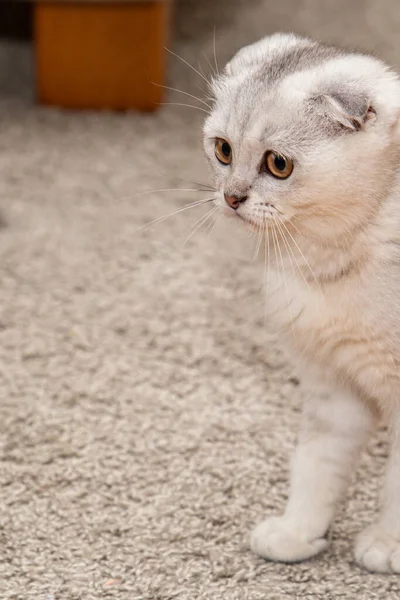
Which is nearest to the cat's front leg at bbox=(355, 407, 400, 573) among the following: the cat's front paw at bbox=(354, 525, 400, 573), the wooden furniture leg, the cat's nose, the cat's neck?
the cat's front paw at bbox=(354, 525, 400, 573)

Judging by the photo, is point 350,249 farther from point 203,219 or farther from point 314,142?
point 203,219

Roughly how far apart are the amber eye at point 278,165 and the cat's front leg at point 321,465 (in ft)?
1.06

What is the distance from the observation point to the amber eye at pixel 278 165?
112 centimetres

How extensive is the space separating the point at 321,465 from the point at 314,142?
462 millimetres

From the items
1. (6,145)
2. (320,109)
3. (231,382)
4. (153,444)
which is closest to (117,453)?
(153,444)

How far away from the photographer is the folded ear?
3.54ft

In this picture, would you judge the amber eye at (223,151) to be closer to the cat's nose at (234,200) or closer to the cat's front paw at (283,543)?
the cat's nose at (234,200)

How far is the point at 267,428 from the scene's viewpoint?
5.16ft

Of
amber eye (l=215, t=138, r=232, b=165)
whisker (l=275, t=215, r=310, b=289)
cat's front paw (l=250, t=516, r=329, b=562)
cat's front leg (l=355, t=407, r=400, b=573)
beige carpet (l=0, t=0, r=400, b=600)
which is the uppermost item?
amber eye (l=215, t=138, r=232, b=165)

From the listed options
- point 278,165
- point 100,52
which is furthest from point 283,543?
point 100,52

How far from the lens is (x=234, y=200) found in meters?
1.16

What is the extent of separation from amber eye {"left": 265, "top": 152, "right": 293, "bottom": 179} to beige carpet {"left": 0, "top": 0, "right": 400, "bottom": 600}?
1.74 ft

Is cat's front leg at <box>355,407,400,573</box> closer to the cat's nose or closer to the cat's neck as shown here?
the cat's neck

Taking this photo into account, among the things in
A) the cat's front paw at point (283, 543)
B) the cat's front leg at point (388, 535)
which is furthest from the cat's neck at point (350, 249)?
the cat's front paw at point (283, 543)
